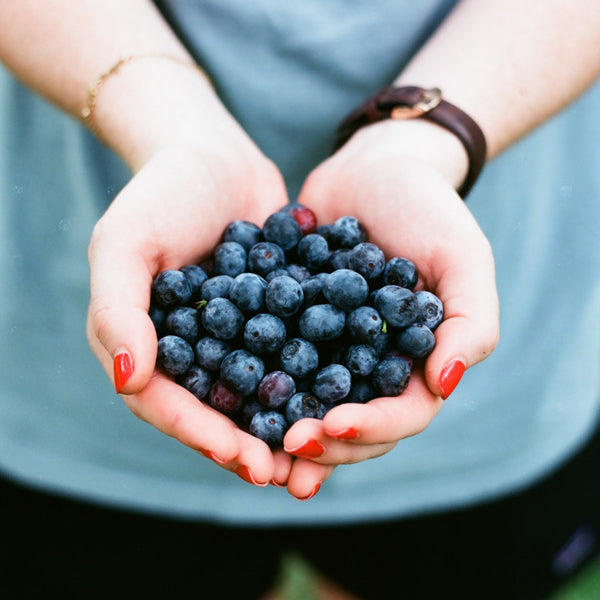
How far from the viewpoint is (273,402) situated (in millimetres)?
984

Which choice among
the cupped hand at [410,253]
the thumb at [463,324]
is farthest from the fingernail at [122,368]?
the thumb at [463,324]

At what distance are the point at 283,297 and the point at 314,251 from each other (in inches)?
6.9

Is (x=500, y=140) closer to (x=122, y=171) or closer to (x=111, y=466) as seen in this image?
(x=122, y=171)

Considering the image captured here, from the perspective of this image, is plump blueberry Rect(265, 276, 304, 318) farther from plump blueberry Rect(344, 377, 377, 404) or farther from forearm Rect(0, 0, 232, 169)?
forearm Rect(0, 0, 232, 169)

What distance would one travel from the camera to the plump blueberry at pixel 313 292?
111 cm

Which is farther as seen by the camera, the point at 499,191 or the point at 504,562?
the point at 504,562

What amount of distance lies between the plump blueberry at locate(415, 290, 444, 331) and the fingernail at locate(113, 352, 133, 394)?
487 millimetres

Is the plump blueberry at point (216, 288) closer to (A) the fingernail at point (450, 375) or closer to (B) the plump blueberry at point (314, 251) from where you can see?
(B) the plump blueberry at point (314, 251)

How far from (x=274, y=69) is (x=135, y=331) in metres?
0.78

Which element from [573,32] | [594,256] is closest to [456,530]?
[594,256]

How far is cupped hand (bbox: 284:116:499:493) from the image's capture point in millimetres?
892

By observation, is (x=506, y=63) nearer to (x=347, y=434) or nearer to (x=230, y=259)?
(x=230, y=259)

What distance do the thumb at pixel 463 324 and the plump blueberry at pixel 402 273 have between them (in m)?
0.06

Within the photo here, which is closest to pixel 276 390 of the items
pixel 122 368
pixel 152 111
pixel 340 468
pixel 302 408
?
pixel 302 408
